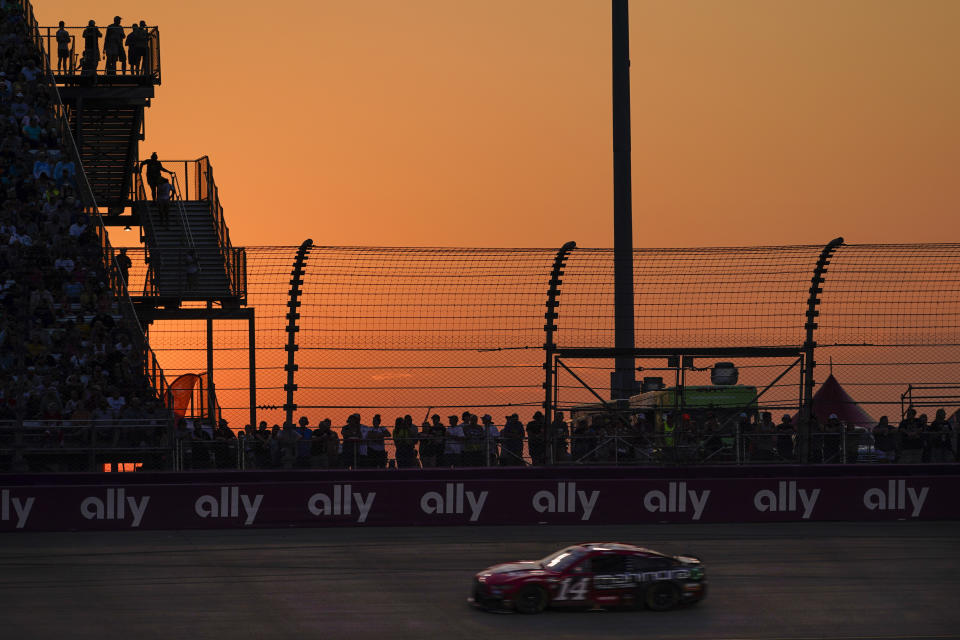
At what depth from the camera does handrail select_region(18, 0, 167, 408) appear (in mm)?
26145

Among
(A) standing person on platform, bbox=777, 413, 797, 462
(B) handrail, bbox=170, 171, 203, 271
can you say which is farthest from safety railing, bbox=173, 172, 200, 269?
(A) standing person on platform, bbox=777, 413, 797, 462

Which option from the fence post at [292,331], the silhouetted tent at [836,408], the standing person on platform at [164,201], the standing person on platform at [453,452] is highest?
the standing person on platform at [164,201]

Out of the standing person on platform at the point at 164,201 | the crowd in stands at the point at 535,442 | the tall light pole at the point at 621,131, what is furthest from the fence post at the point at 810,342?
the standing person on platform at the point at 164,201

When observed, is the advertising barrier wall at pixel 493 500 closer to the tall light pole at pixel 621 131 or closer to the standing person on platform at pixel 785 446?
the standing person on platform at pixel 785 446

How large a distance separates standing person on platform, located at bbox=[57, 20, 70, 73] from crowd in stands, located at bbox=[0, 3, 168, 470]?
3544 millimetres

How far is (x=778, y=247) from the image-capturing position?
24375mm

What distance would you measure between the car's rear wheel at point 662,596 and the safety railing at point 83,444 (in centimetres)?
943

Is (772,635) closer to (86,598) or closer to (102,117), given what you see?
(86,598)

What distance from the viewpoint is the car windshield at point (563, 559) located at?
17.4 m

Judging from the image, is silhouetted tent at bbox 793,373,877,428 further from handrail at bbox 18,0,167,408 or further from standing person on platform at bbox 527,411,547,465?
handrail at bbox 18,0,167,408

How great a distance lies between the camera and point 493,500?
79.1ft

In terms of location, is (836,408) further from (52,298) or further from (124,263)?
(52,298)

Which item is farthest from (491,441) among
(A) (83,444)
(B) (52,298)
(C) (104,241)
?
(C) (104,241)

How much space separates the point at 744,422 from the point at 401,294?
6.02 metres
